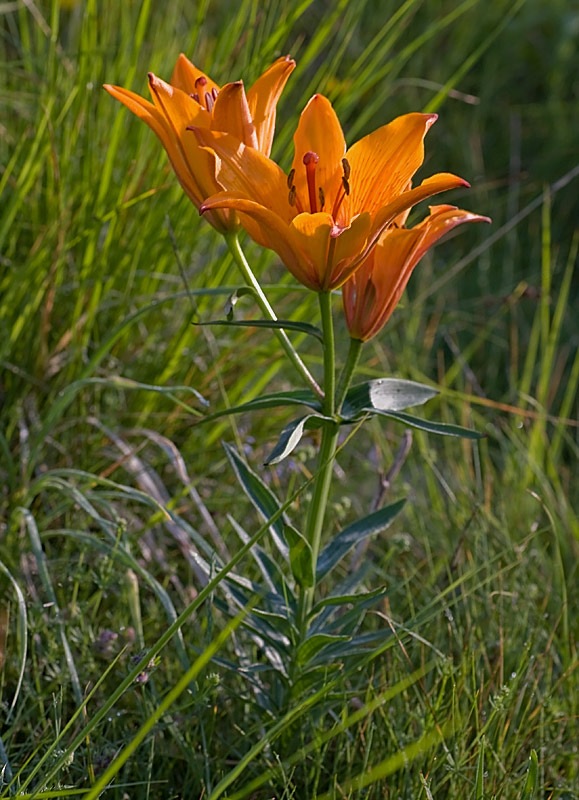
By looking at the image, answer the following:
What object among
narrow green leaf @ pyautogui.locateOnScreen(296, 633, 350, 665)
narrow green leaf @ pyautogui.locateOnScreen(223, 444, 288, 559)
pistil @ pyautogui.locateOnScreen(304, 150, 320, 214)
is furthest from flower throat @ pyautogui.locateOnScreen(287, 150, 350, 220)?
narrow green leaf @ pyautogui.locateOnScreen(296, 633, 350, 665)

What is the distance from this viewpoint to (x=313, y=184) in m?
0.97

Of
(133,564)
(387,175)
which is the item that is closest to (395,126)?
(387,175)

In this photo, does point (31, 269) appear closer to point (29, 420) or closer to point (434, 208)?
point (29, 420)

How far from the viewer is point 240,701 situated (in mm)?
1310

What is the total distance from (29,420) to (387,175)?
0.91 m

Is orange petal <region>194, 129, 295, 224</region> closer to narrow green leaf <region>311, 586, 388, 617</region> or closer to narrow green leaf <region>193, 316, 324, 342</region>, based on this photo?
narrow green leaf <region>193, 316, 324, 342</region>

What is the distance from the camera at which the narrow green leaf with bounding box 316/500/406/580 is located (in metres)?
1.18

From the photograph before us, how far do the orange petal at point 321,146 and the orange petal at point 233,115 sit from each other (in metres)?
0.05

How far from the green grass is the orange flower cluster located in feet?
1.17

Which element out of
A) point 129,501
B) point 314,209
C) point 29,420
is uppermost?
point 314,209

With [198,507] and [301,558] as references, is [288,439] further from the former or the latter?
[198,507]

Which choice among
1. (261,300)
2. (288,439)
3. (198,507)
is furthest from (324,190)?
(198,507)

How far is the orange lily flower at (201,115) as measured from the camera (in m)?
0.97

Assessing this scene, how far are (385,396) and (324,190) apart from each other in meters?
0.22
